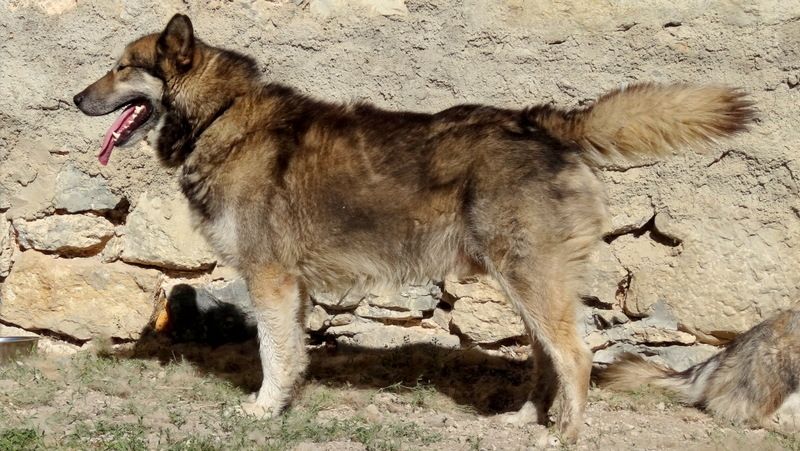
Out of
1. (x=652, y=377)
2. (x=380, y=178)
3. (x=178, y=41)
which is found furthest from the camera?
(x=652, y=377)

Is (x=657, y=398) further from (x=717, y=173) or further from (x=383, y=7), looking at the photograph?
(x=383, y=7)

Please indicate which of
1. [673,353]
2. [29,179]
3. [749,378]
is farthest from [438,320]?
[29,179]

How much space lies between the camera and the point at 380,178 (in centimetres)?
543

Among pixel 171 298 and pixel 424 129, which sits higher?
pixel 424 129

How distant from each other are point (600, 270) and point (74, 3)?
156 inches

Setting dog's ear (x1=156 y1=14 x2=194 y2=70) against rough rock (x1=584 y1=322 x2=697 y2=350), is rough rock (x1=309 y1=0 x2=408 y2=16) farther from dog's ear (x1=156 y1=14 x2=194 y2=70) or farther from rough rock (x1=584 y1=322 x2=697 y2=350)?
rough rock (x1=584 y1=322 x2=697 y2=350)

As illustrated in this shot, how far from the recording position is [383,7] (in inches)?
262

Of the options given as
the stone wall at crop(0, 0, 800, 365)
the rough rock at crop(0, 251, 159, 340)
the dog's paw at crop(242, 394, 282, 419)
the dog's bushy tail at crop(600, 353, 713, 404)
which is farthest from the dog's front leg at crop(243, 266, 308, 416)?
the dog's bushy tail at crop(600, 353, 713, 404)

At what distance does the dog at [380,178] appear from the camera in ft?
16.9

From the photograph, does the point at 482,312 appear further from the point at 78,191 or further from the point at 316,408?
the point at 78,191

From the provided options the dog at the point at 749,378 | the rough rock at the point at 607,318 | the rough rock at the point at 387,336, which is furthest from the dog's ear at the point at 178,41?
the dog at the point at 749,378

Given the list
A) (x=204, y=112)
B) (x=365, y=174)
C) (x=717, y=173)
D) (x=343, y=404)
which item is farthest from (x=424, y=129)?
(x=717, y=173)

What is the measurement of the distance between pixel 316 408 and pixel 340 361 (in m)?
1.04

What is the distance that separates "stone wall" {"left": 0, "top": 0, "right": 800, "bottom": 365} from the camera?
6.40m
